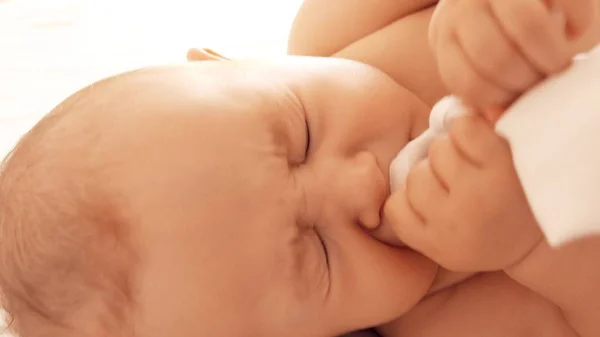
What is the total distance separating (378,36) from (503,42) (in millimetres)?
491

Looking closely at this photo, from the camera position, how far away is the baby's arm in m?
0.89

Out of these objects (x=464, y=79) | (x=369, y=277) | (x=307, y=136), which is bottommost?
(x=369, y=277)

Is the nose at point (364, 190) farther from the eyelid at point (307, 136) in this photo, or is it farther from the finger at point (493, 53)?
the finger at point (493, 53)

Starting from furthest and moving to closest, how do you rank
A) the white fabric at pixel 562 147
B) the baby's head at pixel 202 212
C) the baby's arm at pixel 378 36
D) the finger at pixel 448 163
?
the baby's arm at pixel 378 36 → the baby's head at pixel 202 212 → the finger at pixel 448 163 → the white fabric at pixel 562 147

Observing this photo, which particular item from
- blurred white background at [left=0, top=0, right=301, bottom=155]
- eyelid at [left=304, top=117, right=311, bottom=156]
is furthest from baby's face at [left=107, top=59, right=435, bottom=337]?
blurred white background at [left=0, top=0, right=301, bottom=155]

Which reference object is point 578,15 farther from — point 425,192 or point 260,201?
point 260,201

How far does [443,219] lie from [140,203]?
26 centimetres

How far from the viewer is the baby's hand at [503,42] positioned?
1.50ft

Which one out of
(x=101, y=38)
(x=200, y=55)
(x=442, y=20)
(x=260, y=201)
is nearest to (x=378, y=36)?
(x=200, y=55)

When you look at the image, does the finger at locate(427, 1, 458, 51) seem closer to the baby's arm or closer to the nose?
the nose

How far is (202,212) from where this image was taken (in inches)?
26.3

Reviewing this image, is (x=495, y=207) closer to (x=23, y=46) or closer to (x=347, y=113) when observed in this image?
(x=347, y=113)

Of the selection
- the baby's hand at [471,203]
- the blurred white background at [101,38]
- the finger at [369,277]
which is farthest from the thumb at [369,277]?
the blurred white background at [101,38]

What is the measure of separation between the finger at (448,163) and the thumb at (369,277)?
16 centimetres
